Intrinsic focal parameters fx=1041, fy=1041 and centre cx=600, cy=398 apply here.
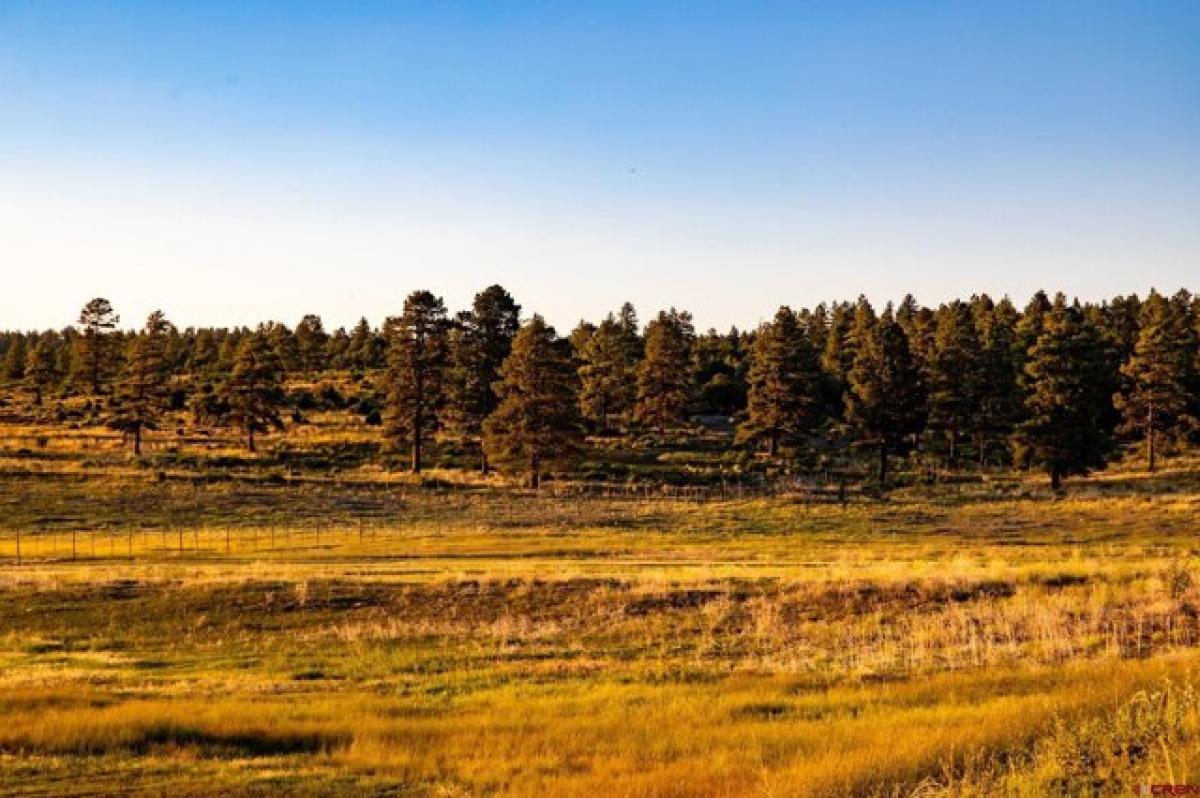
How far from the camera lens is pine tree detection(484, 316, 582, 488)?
240ft

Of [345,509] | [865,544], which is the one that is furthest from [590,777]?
[345,509]

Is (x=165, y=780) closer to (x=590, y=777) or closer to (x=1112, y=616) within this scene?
(x=590, y=777)

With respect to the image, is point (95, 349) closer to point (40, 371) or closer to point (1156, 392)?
point (40, 371)

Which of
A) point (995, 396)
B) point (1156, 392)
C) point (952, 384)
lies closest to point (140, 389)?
point (952, 384)

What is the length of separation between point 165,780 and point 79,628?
17289mm

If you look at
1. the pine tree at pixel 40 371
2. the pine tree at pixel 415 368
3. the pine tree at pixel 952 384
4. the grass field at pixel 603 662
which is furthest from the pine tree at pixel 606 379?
the pine tree at pixel 40 371

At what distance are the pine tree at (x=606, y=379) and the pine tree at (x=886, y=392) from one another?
85.7 ft

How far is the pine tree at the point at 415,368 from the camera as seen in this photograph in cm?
7975

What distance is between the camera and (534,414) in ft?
242

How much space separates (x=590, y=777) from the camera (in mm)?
11375

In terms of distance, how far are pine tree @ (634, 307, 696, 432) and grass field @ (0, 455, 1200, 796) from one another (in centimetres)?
4424

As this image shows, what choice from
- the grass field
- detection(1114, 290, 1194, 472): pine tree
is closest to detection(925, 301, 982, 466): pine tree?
detection(1114, 290, 1194, 472): pine tree

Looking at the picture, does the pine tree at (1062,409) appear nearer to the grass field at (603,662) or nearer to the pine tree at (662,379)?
the grass field at (603,662)

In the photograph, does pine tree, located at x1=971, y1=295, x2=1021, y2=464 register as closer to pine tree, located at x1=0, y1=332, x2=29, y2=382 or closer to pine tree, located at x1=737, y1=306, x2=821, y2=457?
pine tree, located at x1=737, y1=306, x2=821, y2=457
